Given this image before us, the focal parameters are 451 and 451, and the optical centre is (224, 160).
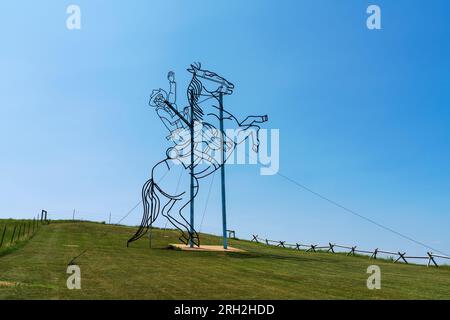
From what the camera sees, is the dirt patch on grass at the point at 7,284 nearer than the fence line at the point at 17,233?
Yes

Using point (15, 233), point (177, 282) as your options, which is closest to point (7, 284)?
point (177, 282)

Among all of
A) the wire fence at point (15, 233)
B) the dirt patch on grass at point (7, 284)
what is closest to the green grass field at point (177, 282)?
the dirt patch on grass at point (7, 284)

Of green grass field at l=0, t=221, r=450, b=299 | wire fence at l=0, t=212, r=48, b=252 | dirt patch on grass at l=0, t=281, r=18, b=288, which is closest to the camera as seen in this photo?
green grass field at l=0, t=221, r=450, b=299

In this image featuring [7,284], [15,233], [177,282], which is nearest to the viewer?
[7,284]

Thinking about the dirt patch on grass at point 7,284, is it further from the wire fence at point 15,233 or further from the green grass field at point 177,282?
the wire fence at point 15,233

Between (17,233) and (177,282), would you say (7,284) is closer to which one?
(177,282)

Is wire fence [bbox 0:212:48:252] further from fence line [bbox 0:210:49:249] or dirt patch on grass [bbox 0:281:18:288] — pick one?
dirt patch on grass [bbox 0:281:18:288]

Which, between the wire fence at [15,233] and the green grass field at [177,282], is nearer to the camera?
the green grass field at [177,282]

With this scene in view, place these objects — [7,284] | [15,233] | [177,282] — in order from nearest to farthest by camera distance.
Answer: [7,284]
[177,282]
[15,233]

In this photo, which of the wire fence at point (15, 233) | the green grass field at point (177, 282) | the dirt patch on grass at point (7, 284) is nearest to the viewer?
the green grass field at point (177, 282)

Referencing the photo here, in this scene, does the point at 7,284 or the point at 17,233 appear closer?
the point at 7,284

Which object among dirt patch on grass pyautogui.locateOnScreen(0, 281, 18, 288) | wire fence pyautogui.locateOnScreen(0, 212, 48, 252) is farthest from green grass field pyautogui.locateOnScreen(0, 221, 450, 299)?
wire fence pyautogui.locateOnScreen(0, 212, 48, 252)

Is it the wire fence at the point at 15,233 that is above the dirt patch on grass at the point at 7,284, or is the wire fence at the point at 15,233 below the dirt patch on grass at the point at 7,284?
above

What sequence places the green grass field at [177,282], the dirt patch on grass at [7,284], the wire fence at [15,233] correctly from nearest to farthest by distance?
1. the green grass field at [177,282]
2. the dirt patch on grass at [7,284]
3. the wire fence at [15,233]
